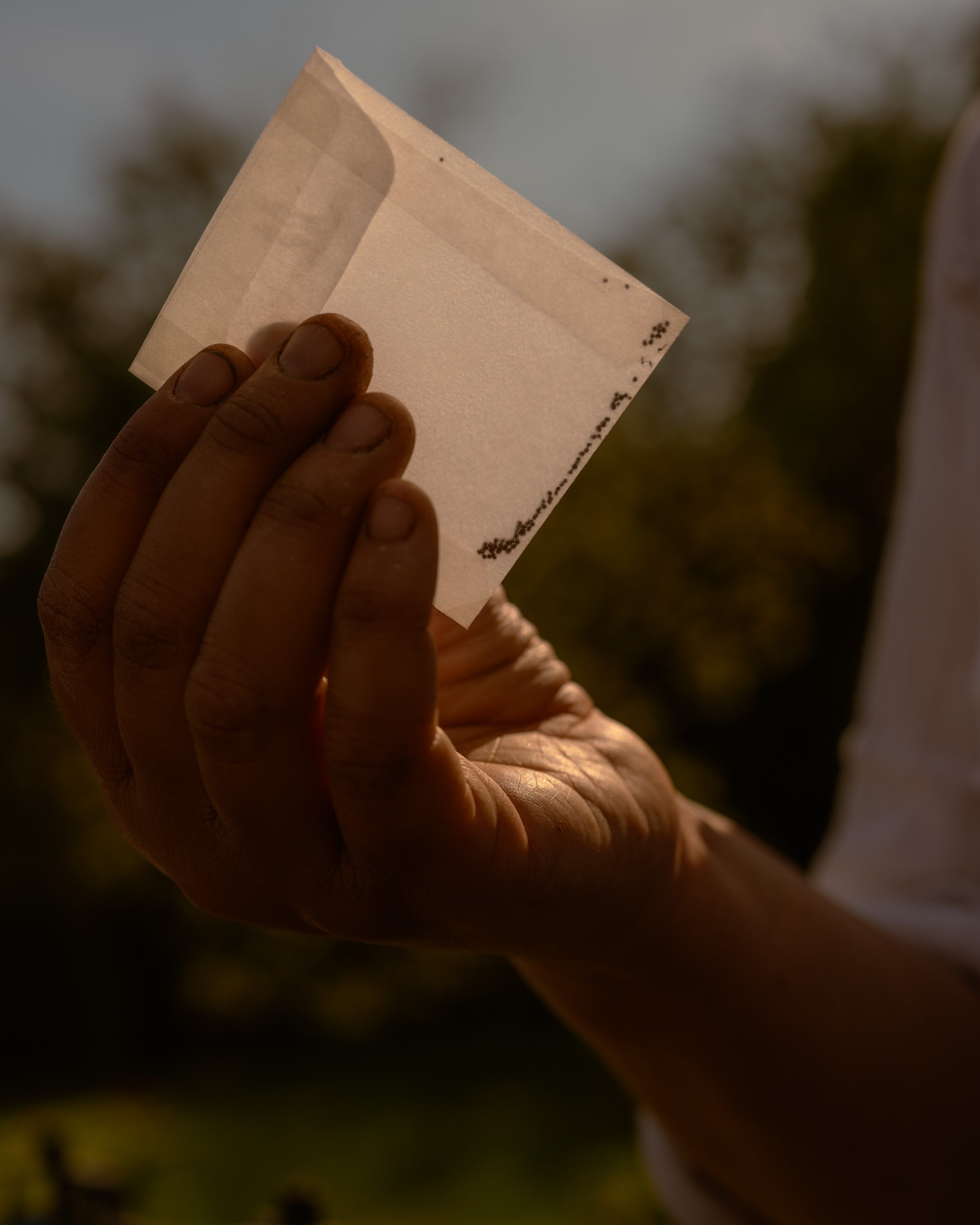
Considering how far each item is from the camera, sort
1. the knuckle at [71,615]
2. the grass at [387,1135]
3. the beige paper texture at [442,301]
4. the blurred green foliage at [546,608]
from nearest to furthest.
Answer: the knuckle at [71,615], the beige paper texture at [442,301], the grass at [387,1135], the blurred green foliage at [546,608]

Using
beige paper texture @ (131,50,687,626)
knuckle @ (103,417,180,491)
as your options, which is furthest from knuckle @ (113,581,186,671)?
beige paper texture @ (131,50,687,626)

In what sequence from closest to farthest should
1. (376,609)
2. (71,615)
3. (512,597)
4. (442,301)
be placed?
(376,609) → (71,615) → (442,301) → (512,597)

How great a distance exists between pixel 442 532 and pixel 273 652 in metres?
0.30

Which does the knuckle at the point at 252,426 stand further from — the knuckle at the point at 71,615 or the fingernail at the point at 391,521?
the knuckle at the point at 71,615

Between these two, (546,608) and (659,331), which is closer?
(659,331)

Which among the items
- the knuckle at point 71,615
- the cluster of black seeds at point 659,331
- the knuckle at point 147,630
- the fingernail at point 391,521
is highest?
the cluster of black seeds at point 659,331

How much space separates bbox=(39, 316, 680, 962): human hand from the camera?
806mm

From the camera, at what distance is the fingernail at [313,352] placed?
850mm

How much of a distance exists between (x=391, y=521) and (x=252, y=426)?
156 mm

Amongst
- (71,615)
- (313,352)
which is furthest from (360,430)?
(71,615)

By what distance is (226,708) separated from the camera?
814mm

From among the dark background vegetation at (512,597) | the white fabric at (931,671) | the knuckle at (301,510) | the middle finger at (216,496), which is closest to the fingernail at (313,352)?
the middle finger at (216,496)

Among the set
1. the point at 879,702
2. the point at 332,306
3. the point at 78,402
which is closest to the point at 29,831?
the point at 78,402

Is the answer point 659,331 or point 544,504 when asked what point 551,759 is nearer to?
point 544,504
